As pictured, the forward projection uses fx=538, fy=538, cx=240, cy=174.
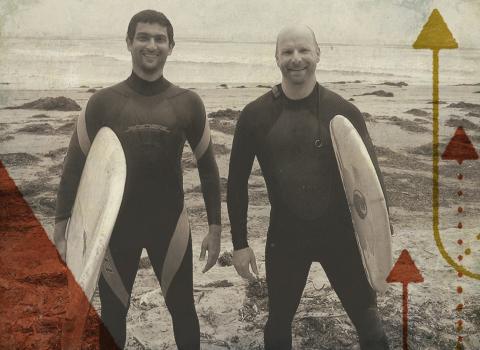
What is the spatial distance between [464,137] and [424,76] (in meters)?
0.78

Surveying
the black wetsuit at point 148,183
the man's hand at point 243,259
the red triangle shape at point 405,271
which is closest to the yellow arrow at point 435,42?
the red triangle shape at point 405,271

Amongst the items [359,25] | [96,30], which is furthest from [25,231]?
[359,25]

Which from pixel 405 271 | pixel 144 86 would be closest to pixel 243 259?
pixel 144 86

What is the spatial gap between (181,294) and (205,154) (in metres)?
0.75

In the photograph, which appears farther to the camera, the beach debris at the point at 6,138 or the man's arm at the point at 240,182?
the beach debris at the point at 6,138

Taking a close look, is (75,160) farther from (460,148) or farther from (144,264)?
(460,148)

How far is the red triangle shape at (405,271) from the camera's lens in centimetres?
402

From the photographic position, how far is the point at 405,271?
4012 millimetres

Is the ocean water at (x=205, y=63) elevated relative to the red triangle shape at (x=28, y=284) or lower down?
elevated

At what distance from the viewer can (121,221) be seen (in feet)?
9.10

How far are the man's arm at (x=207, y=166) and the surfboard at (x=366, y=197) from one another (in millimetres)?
659

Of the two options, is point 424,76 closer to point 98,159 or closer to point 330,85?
point 330,85

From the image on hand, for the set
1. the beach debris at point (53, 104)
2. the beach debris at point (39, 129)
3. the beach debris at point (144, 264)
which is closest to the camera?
the beach debris at point (53, 104)

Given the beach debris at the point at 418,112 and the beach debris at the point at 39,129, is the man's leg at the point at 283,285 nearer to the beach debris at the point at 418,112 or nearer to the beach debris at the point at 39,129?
A: the beach debris at the point at 418,112
